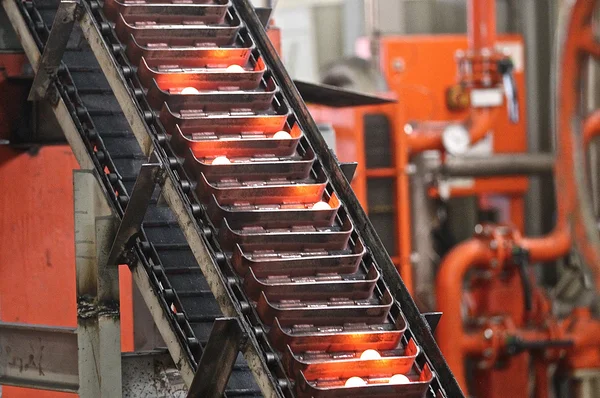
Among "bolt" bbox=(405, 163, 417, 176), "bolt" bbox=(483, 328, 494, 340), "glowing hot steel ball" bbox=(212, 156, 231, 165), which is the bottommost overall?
"glowing hot steel ball" bbox=(212, 156, 231, 165)

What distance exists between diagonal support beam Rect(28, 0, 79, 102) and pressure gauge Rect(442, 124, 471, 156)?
7.40m

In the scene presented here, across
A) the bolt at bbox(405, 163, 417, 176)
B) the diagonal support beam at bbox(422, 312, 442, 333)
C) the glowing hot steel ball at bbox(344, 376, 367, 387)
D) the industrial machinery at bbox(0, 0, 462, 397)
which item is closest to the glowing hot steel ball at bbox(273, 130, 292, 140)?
the industrial machinery at bbox(0, 0, 462, 397)

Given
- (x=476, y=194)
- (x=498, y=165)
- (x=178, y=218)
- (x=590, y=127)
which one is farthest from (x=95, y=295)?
(x=476, y=194)

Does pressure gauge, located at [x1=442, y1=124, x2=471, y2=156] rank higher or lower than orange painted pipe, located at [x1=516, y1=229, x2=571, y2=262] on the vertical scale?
higher

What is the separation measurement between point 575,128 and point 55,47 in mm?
7274

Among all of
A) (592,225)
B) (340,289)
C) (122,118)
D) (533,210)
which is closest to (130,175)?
(122,118)

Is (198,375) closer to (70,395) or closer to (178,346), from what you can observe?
(178,346)

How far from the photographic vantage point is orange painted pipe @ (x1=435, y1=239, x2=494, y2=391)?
12.2m

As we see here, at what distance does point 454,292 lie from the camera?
12.4m

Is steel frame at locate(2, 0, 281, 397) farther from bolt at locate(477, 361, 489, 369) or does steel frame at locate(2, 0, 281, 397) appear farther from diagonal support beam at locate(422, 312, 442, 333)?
bolt at locate(477, 361, 489, 369)

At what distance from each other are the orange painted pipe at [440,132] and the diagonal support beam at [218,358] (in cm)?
798

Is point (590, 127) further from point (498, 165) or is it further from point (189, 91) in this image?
point (189, 91)

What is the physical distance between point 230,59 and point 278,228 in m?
1.05

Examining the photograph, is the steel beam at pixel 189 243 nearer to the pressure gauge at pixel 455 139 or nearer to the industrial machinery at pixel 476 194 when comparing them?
the industrial machinery at pixel 476 194
